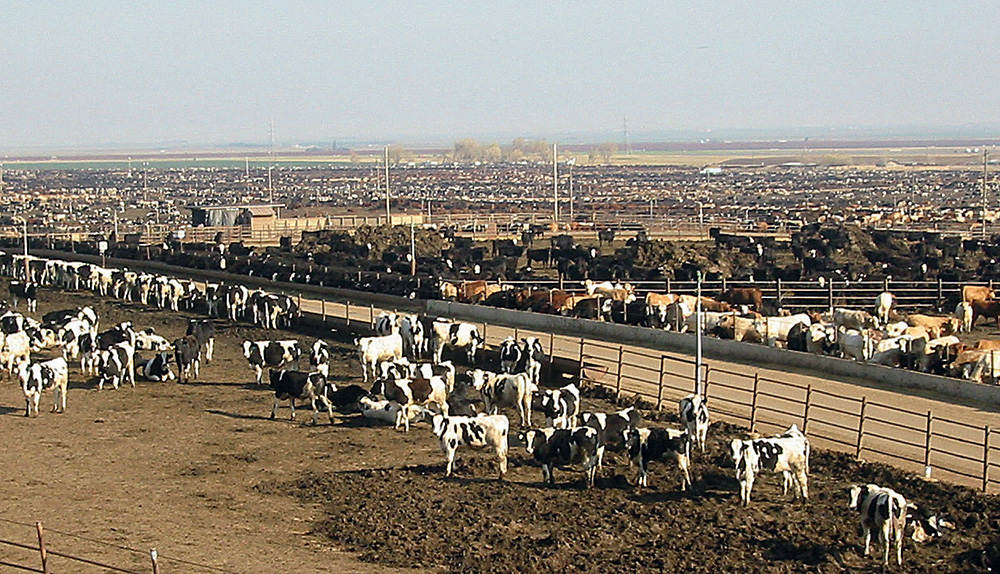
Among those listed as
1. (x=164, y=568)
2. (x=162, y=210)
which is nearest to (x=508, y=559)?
(x=164, y=568)

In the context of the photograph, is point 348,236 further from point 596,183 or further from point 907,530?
point 596,183

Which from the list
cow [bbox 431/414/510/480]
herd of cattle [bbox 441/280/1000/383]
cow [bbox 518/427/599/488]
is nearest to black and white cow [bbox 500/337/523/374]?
herd of cattle [bbox 441/280/1000/383]

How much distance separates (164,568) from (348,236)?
42270 mm

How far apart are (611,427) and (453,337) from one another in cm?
951

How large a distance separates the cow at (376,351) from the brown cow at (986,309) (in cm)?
1526

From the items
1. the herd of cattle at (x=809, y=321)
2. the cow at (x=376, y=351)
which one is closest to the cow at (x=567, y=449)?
the herd of cattle at (x=809, y=321)

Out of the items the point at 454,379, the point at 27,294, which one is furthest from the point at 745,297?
the point at 27,294

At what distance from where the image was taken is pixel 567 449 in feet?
54.0

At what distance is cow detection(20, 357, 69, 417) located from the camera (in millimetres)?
21172

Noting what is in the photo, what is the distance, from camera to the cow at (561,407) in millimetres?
18828

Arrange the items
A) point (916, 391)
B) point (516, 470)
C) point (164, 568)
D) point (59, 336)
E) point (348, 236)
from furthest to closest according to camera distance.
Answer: point (348, 236) → point (59, 336) → point (916, 391) → point (516, 470) → point (164, 568)

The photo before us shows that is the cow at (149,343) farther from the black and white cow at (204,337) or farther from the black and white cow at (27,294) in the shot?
the black and white cow at (27,294)

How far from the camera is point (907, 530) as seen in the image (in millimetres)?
13914

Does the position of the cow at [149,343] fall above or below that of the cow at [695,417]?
below
